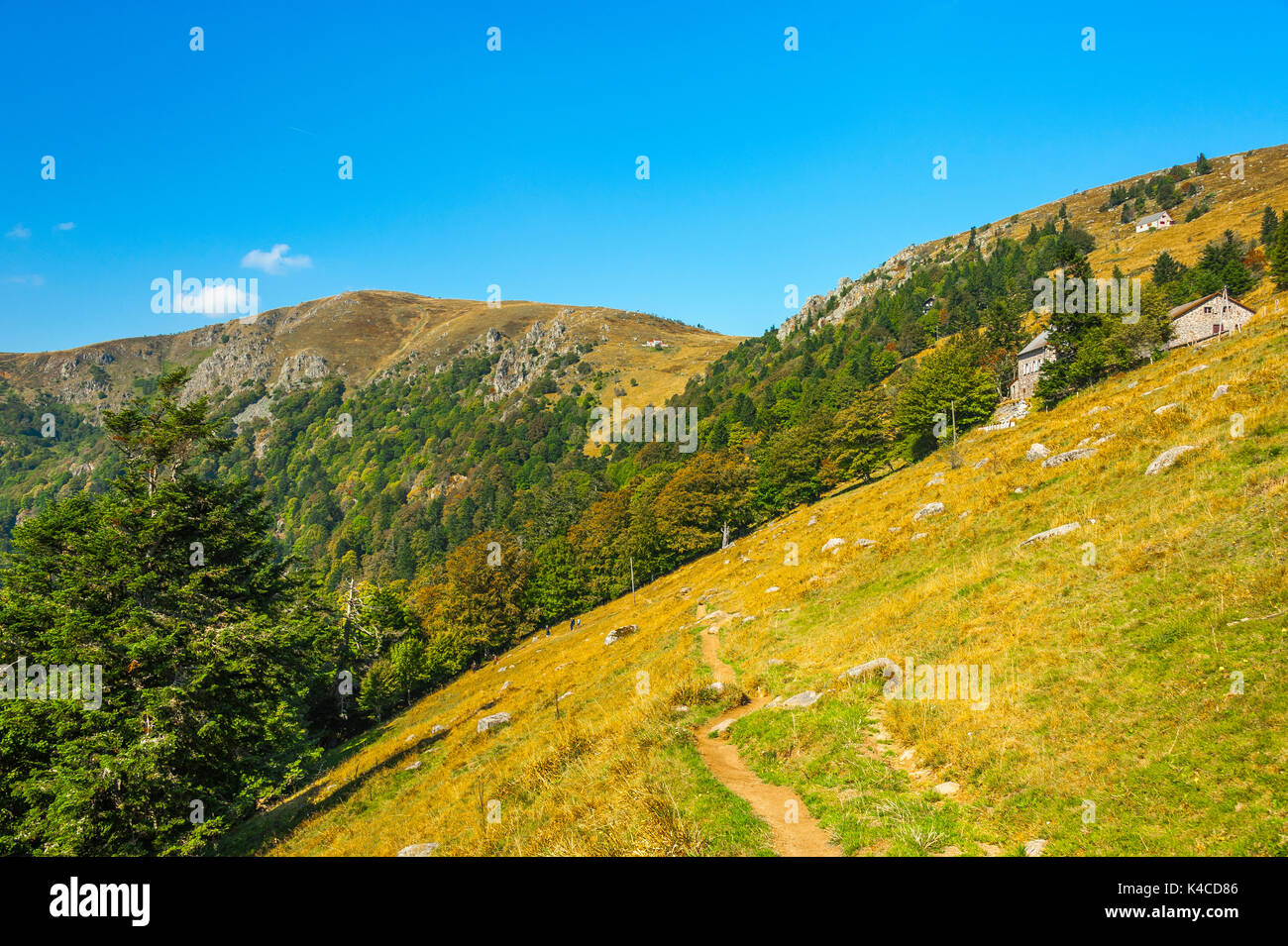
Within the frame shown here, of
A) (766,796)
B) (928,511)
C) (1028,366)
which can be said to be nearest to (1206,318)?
(1028,366)

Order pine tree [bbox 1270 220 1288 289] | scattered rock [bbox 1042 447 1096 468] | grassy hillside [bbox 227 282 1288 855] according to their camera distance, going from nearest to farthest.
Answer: grassy hillside [bbox 227 282 1288 855]
scattered rock [bbox 1042 447 1096 468]
pine tree [bbox 1270 220 1288 289]

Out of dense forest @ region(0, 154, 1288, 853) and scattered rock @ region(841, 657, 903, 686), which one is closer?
scattered rock @ region(841, 657, 903, 686)

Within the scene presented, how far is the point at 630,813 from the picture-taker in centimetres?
1098

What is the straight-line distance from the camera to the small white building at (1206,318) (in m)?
68.4

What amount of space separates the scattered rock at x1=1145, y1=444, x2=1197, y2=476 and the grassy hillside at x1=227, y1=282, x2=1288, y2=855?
278 mm

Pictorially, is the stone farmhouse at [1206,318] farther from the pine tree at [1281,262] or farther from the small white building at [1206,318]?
the pine tree at [1281,262]

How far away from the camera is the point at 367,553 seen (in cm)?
17662

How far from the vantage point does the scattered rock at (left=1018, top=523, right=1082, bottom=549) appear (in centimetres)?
1747

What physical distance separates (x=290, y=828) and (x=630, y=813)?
20.5 meters

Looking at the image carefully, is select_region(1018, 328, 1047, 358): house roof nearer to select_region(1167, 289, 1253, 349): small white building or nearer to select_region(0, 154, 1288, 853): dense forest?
select_region(0, 154, 1288, 853): dense forest

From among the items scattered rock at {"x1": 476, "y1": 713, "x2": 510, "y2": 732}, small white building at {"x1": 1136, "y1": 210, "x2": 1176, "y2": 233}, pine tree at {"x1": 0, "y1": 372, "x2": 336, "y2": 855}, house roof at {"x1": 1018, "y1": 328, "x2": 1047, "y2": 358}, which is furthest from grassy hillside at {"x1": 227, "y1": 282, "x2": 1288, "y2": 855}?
small white building at {"x1": 1136, "y1": 210, "x2": 1176, "y2": 233}
